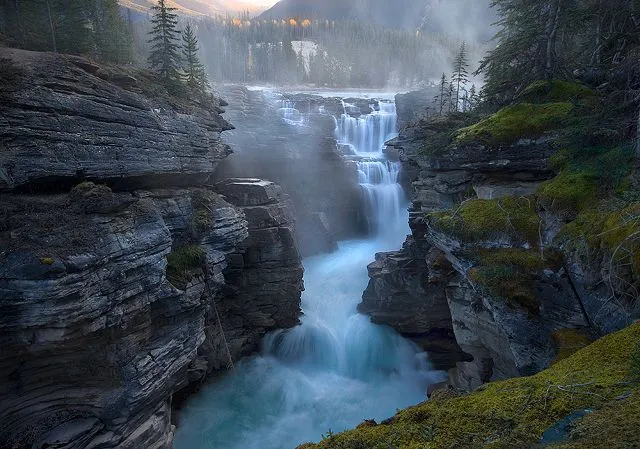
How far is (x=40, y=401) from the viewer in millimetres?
9828

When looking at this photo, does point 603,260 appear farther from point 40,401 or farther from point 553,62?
point 40,401

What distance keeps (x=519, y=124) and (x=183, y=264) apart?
12604 millimetres

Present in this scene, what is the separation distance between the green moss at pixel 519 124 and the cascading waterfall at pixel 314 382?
35.7 feet

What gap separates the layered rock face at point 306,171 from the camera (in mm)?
27938

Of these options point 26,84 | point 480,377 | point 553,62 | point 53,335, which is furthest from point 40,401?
point 553,62

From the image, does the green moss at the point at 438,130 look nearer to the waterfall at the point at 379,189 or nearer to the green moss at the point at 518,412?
the waterfall at the point at 379,189

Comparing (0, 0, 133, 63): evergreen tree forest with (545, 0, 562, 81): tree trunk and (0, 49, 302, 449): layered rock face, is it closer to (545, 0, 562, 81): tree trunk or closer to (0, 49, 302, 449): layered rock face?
(0, 49, 302, 449): layered rock face

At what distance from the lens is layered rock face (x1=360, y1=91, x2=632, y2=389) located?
832cm

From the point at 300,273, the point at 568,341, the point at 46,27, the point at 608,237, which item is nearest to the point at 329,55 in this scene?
the point at 46,27

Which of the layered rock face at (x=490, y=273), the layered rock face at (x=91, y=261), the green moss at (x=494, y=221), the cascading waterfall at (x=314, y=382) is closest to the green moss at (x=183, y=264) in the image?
the layered rock face at (x=91, y=261)

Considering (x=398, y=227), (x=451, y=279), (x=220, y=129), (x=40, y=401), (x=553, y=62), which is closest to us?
(x=40, y=401)

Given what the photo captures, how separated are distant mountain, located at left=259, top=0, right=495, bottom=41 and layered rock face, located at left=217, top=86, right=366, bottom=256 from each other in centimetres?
7307

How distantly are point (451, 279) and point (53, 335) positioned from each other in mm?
12623

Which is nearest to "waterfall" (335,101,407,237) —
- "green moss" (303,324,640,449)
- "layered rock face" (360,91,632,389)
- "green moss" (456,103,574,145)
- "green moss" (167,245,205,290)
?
"layered rock face" (360,91,632,389)
